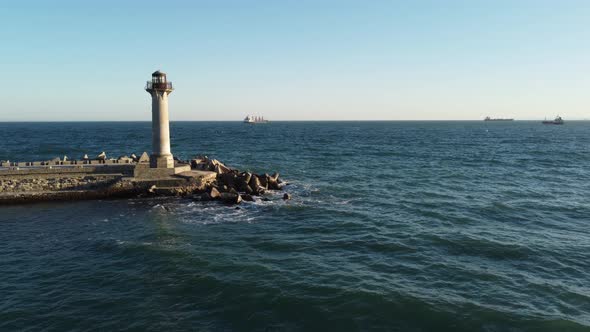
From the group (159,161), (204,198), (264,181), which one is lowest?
(204,198)

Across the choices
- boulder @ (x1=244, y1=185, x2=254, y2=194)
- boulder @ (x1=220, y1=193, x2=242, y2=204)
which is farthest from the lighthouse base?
boulder @ (x1=244, y1=185, x2=254, y2=194)

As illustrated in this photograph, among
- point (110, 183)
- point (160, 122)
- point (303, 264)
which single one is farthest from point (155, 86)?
point (303, 264)

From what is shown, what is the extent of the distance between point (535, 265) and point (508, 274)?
2005 millimetres

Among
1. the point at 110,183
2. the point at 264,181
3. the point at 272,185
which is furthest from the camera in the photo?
the point at 272,185

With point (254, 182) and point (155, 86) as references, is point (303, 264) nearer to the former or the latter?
point (254, 182)

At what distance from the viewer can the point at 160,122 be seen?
3234 centimetres

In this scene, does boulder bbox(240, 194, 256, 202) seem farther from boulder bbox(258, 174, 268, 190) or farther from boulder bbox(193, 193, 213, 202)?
A: boulder bbox(258, 174, 268, 190)


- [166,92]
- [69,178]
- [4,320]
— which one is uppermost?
[166,92]

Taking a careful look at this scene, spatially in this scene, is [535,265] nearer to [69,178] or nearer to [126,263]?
[126,263]

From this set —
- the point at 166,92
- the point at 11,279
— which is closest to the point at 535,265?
the point at 11,279

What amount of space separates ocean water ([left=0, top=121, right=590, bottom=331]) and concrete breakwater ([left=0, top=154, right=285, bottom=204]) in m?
1.50

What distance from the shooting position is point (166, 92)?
106 ft

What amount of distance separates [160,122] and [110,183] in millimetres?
6102

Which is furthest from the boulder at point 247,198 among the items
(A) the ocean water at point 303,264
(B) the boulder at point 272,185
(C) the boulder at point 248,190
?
(B) the boulder at point 272,185
